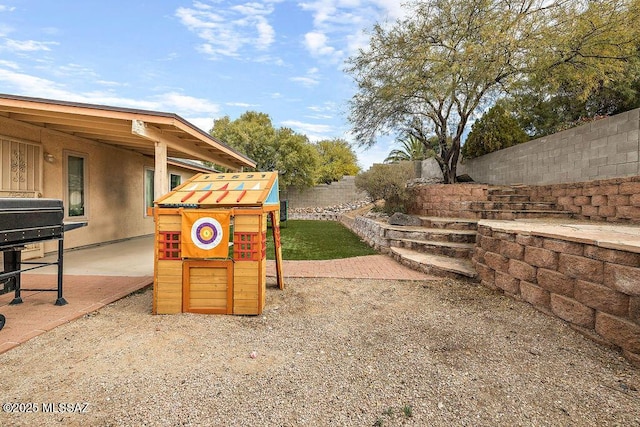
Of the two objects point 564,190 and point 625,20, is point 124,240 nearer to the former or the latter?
point 564,190

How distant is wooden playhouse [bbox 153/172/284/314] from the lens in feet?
10.3

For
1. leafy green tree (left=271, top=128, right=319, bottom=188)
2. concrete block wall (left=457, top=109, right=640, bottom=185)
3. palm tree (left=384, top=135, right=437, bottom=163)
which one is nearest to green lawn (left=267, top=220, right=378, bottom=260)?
concrete block wall (left=457, top=109, right=640, bottom=185)

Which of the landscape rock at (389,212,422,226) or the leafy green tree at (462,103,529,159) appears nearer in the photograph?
the landscape rock at (389,212,422,226)

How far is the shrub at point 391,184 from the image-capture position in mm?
9284

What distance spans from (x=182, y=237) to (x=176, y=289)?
599mm

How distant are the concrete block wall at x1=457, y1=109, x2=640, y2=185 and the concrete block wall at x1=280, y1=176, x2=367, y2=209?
9373 millimetres

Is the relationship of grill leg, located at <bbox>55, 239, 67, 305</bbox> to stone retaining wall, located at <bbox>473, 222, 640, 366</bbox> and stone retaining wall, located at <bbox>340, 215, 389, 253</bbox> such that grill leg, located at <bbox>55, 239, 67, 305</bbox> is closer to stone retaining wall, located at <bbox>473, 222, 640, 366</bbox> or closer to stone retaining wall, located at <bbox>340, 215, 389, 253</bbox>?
stone retaining wall, located at <bbox>473, 222, 640, 366</bbox>

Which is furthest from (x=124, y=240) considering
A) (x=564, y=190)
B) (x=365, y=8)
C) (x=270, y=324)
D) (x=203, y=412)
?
(x=564, y=190)

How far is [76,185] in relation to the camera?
22.8 feet

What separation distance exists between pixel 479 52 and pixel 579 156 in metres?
3.66

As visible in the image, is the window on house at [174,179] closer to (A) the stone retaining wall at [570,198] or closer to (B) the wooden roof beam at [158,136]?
(B) the wooden roof beam at [158,136]

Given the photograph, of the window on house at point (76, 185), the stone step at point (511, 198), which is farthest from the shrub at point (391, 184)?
the window on house at point (76, 185)

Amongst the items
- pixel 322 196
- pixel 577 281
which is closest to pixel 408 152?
pixel 322 196

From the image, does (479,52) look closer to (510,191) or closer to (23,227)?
(510,191)
